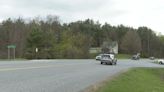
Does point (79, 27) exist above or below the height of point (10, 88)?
above

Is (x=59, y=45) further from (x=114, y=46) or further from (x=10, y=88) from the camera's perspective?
(x=10, y=88)

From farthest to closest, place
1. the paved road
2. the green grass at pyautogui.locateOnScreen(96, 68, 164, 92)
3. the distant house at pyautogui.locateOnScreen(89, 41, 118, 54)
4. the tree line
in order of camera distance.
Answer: the distant house at pyautogui.locateOnScreen(89, 41, 118, 54), the tree line, the green grass at pyautogui.locateOnScreen(96, 68, 164, 92), the paved road

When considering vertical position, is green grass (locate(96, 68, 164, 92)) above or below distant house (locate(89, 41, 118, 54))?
below

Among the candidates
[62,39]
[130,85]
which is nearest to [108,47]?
[62,39]

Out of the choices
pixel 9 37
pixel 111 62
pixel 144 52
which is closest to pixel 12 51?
pixel 9 37

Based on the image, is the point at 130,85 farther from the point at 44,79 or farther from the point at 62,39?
the point at 62,39

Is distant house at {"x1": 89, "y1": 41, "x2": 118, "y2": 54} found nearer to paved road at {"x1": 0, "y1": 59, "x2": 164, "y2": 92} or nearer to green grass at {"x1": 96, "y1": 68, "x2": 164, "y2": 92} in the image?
paved road at {"x1": 0, "y1": 59, "x2": 164, "y2": 92}

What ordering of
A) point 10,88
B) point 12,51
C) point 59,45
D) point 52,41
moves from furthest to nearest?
1. point 59,45
2. point 52,41
3. point 12,51
4. point 10,88

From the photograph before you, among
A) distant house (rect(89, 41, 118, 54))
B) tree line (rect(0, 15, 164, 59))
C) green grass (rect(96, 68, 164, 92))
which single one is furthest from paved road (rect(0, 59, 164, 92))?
distant house (rect(89, 41, 118, 54))

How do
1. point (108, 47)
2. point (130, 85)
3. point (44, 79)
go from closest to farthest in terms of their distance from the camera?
1. point (130, 85)
2. point (44, 79)
3. point (108, 47)

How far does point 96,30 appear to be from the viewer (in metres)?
166

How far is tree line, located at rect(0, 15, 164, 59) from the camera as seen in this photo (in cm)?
9203

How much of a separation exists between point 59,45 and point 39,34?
1800cm

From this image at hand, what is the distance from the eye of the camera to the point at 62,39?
115 metres
